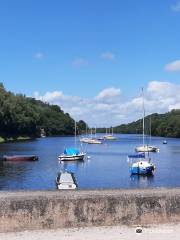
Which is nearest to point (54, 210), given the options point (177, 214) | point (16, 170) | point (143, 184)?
point (177, 214)

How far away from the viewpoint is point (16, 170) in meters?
83.5

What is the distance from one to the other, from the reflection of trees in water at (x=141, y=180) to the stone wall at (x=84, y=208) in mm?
51340

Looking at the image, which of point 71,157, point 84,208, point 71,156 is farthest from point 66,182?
point 71,156

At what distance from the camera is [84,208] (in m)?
12.4

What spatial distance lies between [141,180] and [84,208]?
57804mm

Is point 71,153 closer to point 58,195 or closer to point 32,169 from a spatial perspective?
point 32,169

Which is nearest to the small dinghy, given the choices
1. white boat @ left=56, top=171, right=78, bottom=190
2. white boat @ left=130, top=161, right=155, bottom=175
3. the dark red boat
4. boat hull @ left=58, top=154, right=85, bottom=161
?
boat hull @ left=58, top=154, right=85, bottom=161

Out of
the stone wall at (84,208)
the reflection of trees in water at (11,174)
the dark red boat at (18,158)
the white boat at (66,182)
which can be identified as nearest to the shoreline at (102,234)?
the stone wall at (84,208)

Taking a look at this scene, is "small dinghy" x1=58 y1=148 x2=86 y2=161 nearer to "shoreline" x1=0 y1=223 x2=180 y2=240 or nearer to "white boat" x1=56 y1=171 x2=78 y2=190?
"white boat" x1=56 y1=171 x2=78 y2=190

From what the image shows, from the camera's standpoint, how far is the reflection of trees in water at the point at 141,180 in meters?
65.0

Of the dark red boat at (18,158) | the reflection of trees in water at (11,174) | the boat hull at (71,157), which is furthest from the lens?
the boat hull at (71,157)

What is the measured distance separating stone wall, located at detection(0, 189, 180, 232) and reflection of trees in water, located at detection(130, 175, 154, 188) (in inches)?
2021

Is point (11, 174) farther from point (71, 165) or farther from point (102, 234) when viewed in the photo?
point (102, 234)

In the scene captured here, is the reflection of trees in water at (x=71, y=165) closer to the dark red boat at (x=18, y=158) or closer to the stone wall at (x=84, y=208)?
the dark red boat at (x=18, y=158)
